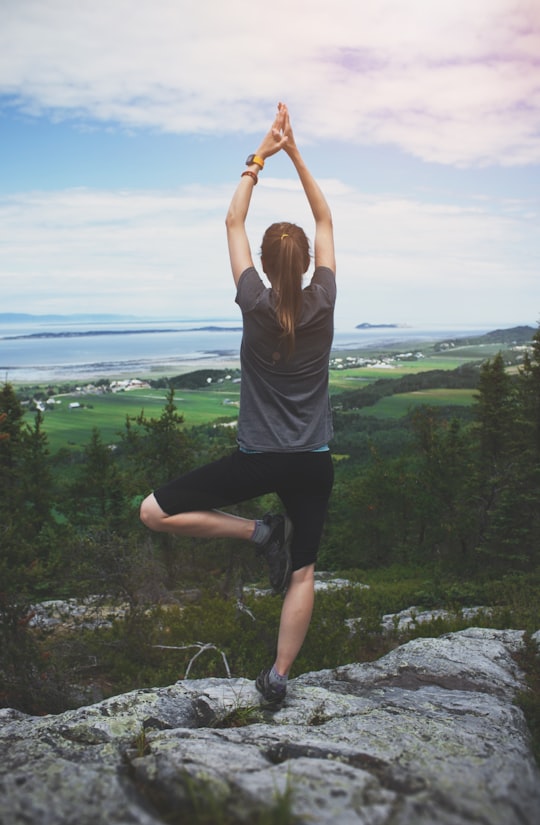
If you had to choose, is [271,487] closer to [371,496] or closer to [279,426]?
[279,426]

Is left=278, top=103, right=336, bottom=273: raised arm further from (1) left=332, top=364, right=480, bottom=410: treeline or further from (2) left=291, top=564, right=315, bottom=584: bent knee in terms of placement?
(1) left=332, top=364, right=480, bottom=410: treeline

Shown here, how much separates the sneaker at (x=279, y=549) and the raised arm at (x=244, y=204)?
1.59 meters

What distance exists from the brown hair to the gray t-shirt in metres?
0.07

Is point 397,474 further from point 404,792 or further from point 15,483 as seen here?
point 404,792

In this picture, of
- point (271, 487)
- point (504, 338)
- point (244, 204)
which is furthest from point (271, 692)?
point (504, 338)

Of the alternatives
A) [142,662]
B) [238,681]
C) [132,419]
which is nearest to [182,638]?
[142,662]

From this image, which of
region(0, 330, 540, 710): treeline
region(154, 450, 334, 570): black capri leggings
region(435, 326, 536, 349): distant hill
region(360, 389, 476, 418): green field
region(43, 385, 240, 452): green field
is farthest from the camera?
region(435, 326, 536, 349): distant hill

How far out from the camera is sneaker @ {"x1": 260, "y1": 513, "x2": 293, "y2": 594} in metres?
3.89

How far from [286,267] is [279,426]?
3.11 ft

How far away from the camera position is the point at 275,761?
8.87 ft

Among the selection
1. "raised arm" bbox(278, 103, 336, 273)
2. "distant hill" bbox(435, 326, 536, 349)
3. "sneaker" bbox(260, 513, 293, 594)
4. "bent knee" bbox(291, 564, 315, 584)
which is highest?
"distant hill" bbox(435, 326, 536, 349)

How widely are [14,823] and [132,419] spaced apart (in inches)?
1001

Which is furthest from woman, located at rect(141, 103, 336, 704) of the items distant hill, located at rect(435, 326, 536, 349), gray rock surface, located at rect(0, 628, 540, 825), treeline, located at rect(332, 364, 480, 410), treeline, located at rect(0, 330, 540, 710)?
distant hill, located at rect(435, 326, 536, 349)

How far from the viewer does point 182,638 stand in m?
10.3
